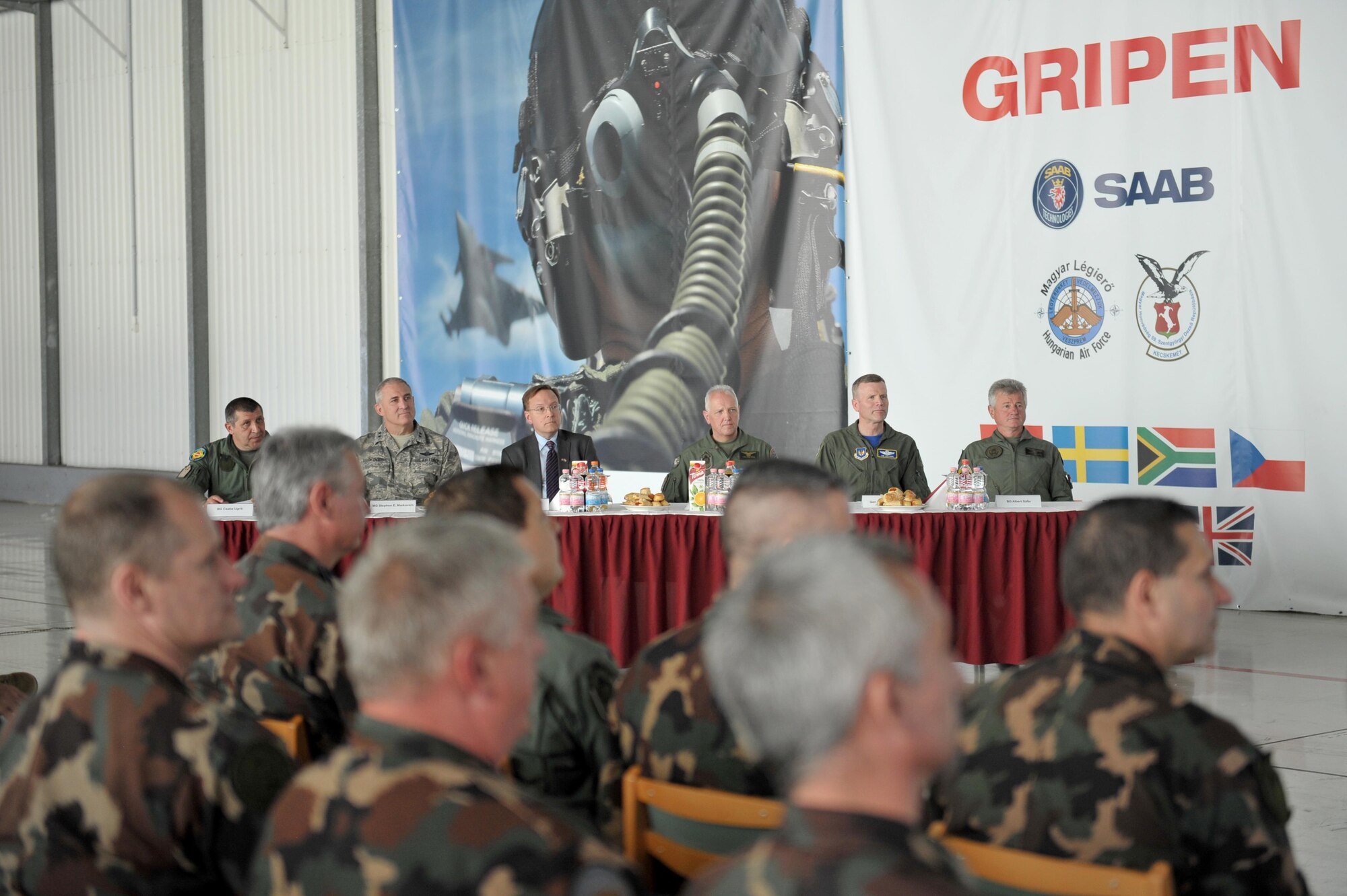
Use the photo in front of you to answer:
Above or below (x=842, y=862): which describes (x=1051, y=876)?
below

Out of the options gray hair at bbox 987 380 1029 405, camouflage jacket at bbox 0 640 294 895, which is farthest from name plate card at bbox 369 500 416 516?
camouflage jacket at bbox 0 640 294 895

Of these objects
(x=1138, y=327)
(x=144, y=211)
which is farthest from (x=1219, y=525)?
(x=144, y=211)

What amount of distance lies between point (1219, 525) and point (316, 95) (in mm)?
8820

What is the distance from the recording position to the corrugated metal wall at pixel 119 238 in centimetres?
1409

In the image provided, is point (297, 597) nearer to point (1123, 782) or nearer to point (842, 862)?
point (1123, 782)

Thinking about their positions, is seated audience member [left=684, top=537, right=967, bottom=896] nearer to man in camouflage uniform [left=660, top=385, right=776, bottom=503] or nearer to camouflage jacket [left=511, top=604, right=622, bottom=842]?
camouflage jacket [left=511, top=604, right=622, bottom=842]

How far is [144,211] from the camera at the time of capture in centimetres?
1437

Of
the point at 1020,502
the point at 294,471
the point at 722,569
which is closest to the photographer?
the point at 294,471

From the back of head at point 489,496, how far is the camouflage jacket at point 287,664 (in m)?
0.32

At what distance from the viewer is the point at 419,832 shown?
1.36 meters

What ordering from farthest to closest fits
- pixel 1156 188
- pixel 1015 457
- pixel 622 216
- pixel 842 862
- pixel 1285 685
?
pixel 622 216
pixel 1156 188
pixel 1015 457
pixel 1285 685
pixel 842 862

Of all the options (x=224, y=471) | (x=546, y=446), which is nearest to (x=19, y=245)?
(x=224, y=471)

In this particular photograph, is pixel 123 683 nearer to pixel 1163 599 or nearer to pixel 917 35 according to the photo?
pixel 1163 599

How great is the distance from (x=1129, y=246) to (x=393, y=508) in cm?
466
